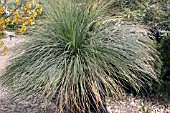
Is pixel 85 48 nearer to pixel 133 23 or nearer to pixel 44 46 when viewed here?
pixel 44 46

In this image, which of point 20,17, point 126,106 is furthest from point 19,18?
point 126,106

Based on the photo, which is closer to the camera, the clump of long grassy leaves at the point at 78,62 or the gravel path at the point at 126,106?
the clump of long grassy leaves at the point at 78,62

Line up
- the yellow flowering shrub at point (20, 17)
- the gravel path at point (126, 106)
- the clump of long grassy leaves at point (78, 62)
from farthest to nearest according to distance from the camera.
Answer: the gravel path at point (126, 106)
the clump of long grassy leaves at point (78, 62)
the yellow flowering shrub at point (20, 17)

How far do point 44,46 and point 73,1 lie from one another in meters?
0.73

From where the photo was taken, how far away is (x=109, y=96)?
3373mm

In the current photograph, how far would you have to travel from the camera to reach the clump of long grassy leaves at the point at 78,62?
3.18 metres

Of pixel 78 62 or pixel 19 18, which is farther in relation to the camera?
pixel 78 62

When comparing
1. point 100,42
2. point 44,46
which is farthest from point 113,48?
point 44,46

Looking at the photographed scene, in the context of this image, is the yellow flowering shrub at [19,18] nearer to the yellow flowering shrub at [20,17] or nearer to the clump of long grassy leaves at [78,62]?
the yellow flowering shrub at [20,17]

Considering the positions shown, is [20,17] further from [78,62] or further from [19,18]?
[78,62]

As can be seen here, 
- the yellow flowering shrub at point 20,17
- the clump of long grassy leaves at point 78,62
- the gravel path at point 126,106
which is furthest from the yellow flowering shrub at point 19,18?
the gravel path at point 126,106

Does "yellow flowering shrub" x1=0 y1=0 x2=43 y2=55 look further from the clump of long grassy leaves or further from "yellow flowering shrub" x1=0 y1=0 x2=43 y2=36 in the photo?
the clump of long grassy leaves

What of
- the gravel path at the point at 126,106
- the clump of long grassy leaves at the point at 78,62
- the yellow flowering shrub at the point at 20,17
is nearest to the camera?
the yellow flowering shrub at the point at 20,17

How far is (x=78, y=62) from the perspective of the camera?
3275mm
